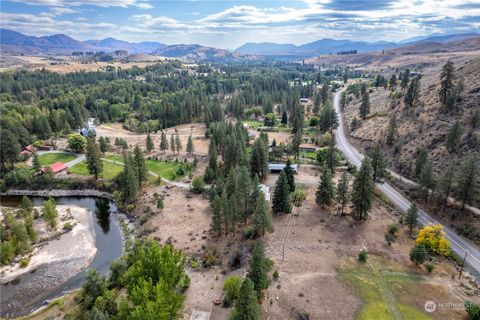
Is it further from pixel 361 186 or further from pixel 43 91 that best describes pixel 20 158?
pixel 43 91

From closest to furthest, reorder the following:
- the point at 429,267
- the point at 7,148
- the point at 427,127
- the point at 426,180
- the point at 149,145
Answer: the point at 429,267, the point at 426,180, the point at 7,148, the point at 427,127, the point at 149,145

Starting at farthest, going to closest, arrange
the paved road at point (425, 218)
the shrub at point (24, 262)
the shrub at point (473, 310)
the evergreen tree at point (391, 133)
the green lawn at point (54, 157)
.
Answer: the green lawn at point (54, 157) → the evergreen tree at point (391, 133) → the shrub at point (24, 262) → the paved road at point (425, 218) → the shrub at point (473, 310)

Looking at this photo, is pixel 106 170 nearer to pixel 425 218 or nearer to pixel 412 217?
pixel 412 217

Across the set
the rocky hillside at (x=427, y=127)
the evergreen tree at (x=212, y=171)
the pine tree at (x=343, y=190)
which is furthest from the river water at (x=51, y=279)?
the rocky hillside at (x=427, y=127)

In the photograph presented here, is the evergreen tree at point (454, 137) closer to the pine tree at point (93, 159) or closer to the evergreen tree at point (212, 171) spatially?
the evergreen tree at point (212, 171)

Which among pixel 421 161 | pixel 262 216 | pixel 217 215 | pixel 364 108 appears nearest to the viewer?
pixel 262 216

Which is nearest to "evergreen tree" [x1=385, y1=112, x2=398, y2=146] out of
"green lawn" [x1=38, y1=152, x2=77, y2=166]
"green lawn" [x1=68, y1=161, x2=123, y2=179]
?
"green lawn" [x1=68, y1=161, x2=123, y2=179]

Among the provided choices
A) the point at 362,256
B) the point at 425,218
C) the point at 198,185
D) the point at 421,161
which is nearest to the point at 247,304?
the point at 362,256
